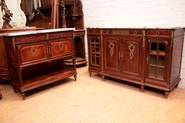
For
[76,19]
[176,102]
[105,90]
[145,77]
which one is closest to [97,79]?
[105,90]

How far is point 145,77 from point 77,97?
1.11 metres

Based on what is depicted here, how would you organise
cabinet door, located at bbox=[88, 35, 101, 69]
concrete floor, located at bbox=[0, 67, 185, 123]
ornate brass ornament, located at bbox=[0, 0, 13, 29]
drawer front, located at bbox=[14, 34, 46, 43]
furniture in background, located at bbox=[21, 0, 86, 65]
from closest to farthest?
1. concrete floor, located at bbox=[0, 67, 185, 123]
2. drawer front, located at bbox=[14, 34, 46, 43]
3. ornate brass ornament, located at bbox=[0, 0, 13, 29]
4. cabinet door, located at bbox=[88, 35, 101, 69]
5. furniture in background, located at bbox=[21, 0, 86, 65]

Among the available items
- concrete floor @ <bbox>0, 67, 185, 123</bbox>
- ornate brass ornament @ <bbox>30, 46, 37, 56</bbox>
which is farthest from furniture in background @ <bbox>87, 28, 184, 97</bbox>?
ornate brass ornament @ <bbox>30, 46, 37, 56</bbox>

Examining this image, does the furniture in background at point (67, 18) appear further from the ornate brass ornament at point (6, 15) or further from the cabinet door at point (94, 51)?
the ornate brass ornament at point (6, 15)

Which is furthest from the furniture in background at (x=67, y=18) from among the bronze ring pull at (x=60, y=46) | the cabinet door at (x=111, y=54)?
the cabinet door at (x=111, y=54)

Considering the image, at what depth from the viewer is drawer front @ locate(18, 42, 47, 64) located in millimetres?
2334

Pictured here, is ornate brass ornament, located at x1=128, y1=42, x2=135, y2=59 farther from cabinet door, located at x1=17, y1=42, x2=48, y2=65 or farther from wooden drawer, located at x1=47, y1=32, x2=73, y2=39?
cabinet door, located at x1=17, y1=42, x2=48, y2=65

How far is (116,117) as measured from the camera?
1.90 m

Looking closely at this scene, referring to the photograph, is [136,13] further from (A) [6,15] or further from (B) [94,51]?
(A) [6,15]

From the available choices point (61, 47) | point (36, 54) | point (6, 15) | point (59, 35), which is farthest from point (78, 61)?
point (6, 15)

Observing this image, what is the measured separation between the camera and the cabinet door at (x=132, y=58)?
2.46 metres

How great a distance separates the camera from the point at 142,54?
2432mm

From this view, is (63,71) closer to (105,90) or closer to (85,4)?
(105,90)

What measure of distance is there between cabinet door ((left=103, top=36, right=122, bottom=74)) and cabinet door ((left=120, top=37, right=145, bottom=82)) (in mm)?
104
